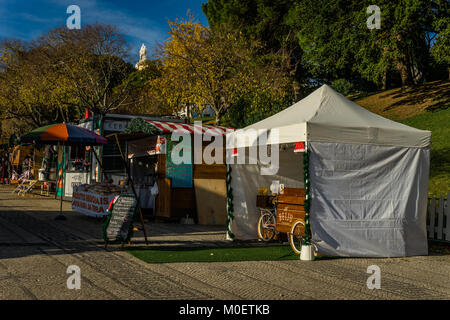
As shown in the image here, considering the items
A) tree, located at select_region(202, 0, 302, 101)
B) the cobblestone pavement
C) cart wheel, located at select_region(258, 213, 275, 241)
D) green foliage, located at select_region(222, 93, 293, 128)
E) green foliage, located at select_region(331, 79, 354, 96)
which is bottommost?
the cobblestone pavement

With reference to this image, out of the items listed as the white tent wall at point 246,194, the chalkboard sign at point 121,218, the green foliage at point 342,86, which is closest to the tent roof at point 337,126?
the white tent wall at point 246,194

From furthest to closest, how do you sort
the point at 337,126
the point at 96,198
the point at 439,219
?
the point at 96,198, the point at 439,219, the point at 337,126

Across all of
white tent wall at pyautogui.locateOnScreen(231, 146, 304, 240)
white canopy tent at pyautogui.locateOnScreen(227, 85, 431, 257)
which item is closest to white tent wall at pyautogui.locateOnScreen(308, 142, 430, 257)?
white canopy tent at pyautogui.locateOnScreen(227, 85, 431, 257)

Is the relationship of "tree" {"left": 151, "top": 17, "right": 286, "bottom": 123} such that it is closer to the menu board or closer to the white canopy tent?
the menu board

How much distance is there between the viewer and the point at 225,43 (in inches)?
960

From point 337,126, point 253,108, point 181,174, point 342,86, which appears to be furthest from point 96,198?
point 342,86

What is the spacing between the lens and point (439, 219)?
10.7 m

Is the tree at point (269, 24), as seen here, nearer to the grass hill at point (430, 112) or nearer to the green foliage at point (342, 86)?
the green foliage at point (342, 86)

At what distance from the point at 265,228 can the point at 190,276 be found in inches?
178

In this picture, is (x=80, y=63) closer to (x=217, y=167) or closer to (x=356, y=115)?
(x=217, y=167)

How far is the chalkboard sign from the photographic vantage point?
375 inches

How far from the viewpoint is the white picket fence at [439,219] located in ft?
34.2

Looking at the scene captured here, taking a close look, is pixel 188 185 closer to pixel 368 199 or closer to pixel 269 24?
pixel 368 199

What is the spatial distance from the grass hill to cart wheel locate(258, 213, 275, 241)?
274 inches
